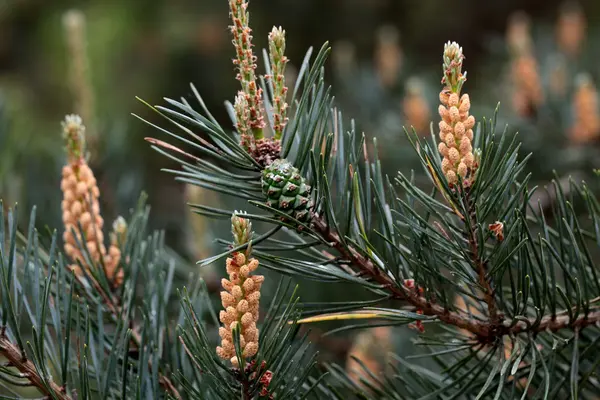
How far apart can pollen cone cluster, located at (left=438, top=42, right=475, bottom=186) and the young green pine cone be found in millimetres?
114

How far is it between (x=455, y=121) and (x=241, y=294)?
0.14 metres

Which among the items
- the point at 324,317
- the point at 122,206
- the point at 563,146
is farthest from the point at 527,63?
the point at 324,317

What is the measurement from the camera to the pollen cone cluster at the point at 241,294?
340 mm

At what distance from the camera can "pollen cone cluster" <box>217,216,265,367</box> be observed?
1.11 feet

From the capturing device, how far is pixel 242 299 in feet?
1.12

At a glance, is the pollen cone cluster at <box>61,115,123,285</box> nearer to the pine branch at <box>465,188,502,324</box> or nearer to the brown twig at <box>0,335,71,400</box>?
the brown twig at <box>0,335,71,400</box>

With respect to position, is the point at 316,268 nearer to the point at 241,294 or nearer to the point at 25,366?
the point at 241,294

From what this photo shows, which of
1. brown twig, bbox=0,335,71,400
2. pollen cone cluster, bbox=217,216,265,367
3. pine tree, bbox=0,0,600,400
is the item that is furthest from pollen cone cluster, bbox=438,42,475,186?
brown twig, bbox=0,335,71,400


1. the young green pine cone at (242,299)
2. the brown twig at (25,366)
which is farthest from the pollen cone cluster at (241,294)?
the brown twig at (25,366)

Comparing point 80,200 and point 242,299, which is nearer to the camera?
point 242,299

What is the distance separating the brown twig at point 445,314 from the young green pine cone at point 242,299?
2.2 inches

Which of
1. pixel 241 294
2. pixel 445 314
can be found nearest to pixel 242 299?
pixel 241 294

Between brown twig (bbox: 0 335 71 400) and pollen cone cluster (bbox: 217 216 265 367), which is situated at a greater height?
pollen cone cluster (bbox: 217 216 265 367)

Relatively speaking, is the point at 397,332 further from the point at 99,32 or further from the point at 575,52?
Answer: the point at 99,32
